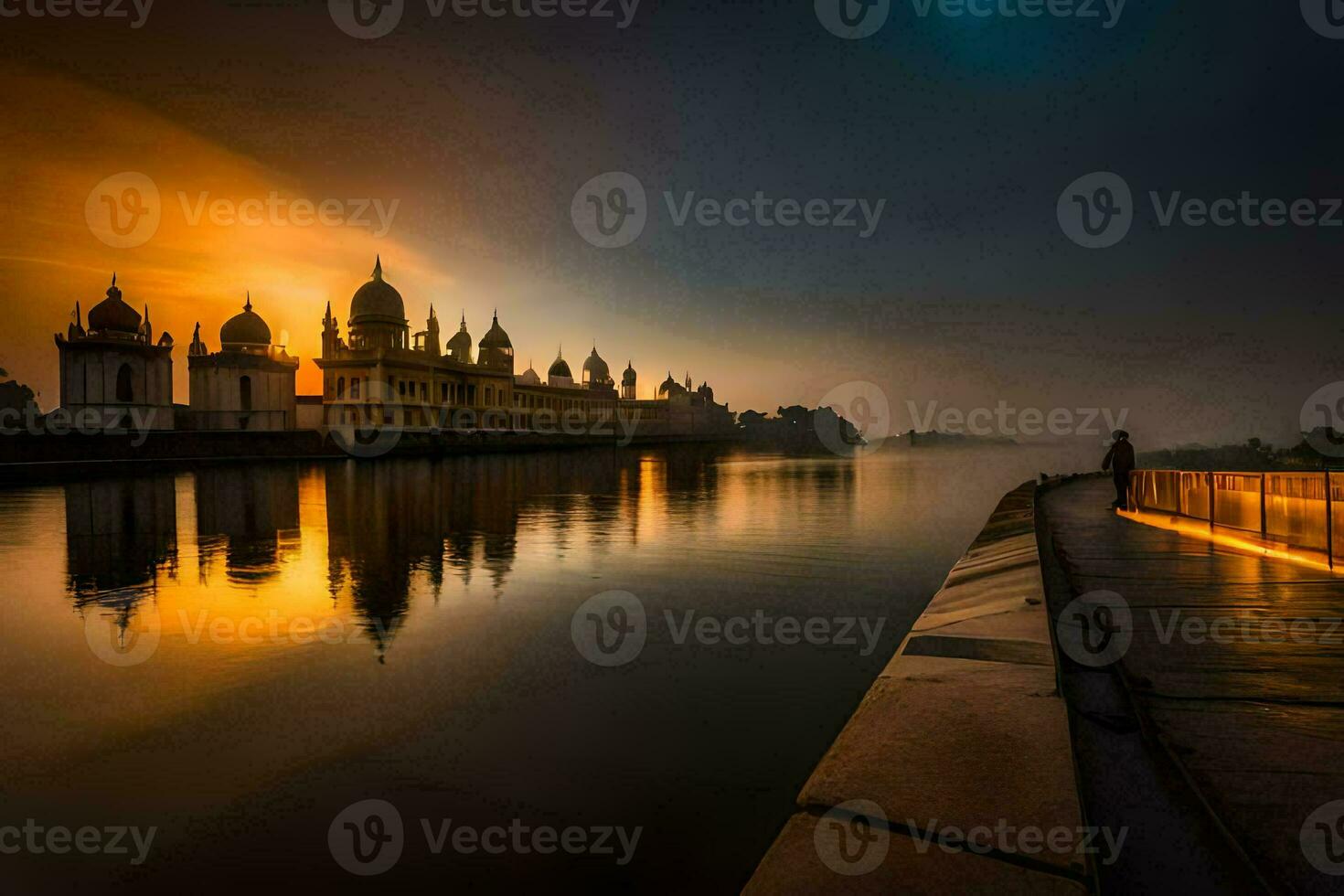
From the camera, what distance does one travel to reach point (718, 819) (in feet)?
17.1

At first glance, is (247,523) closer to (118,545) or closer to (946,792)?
(118,545)

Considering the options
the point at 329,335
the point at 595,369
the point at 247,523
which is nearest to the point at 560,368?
the point at 595,369

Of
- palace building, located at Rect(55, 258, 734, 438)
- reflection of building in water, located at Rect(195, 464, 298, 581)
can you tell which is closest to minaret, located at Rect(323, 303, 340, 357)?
palace building, located at Rect(55, 258, 734, 438)

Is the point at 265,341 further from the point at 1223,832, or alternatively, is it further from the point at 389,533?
the point at 1223,832

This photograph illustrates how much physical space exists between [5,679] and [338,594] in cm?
432

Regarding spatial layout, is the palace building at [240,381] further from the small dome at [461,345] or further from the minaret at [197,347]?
the small dome at [461,345]

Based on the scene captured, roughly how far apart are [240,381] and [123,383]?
1122cm

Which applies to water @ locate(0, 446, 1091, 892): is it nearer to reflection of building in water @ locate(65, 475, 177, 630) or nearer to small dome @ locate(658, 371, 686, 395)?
reflection of building in water @ locate(65, 475, 177, 630)

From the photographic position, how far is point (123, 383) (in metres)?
71.1

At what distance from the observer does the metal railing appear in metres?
9.73

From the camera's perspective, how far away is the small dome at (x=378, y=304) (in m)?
81.5

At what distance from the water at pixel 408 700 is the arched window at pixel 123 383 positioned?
65180mm

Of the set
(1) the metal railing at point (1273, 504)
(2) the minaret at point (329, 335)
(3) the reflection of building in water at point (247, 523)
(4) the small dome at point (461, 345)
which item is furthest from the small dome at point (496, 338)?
(1) the metal railing at point (1273, 504)

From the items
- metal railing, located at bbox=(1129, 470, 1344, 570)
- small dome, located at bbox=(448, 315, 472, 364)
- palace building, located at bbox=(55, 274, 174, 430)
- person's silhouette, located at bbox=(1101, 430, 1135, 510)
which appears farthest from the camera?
small dome, located at bbox=(448, 315, 472, 364)
